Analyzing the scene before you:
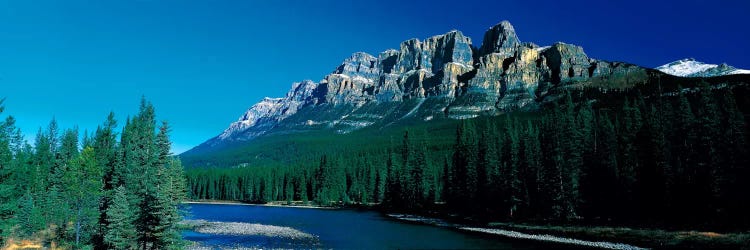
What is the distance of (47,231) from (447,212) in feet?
214

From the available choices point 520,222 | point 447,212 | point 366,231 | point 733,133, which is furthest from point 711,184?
point 447,212

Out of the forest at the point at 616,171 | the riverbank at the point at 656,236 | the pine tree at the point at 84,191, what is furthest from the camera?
the forest at the point at 616,171

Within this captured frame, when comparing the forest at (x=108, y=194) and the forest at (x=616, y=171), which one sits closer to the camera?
the forest at (x=108, y=194)

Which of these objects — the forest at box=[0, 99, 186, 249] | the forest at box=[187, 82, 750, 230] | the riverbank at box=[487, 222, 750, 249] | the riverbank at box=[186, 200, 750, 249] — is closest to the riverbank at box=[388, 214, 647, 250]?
the riverbank at box=[186, 200, 750, 249]

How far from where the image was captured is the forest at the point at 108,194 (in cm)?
3078

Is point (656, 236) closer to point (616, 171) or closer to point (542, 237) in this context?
point (542, 237)

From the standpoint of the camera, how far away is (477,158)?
88688 mm

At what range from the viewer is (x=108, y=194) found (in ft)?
148

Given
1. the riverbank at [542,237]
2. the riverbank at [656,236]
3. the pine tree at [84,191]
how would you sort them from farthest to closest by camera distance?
the riverbank at [542,237], the pine tree at [84,191], the riverbank at [656,236]

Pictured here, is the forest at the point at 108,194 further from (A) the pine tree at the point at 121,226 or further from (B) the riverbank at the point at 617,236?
(B) the riverbank at the point at 617,236

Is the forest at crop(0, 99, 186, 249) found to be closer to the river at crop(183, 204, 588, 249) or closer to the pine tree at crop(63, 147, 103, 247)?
the pine tree at crop(63, 147, 103, 247)

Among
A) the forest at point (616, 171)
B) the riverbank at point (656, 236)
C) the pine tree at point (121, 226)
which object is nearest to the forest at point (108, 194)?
the pine tree at point (121, 226)

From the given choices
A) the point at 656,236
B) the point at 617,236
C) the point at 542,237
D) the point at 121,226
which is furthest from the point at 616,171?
the point at 121,226

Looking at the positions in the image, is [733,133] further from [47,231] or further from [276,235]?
[47,231]
